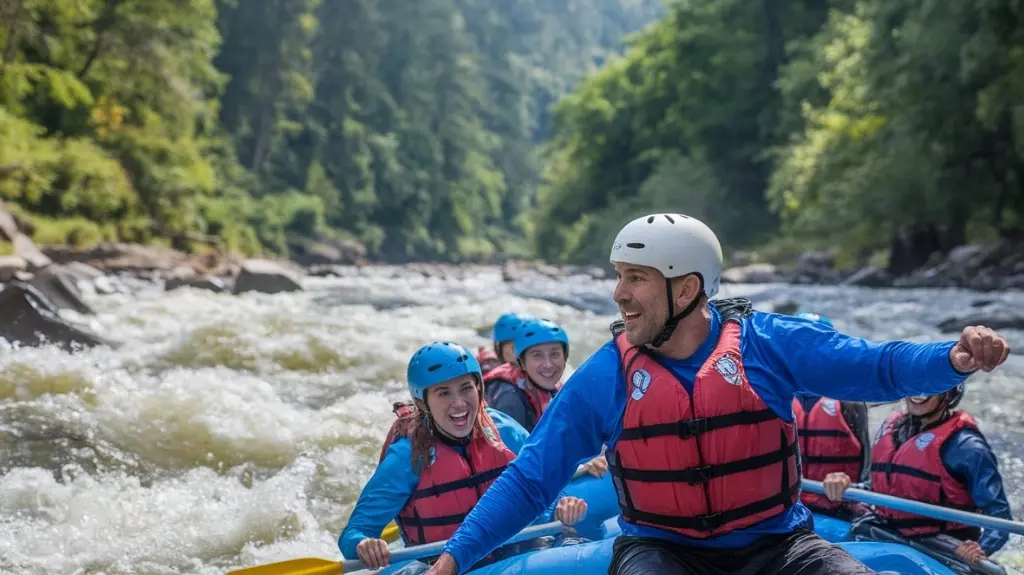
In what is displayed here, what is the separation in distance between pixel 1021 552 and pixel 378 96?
144ft

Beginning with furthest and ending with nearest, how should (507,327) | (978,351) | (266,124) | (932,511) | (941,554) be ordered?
(266,124), (507,327), (941,554), (932,511), (978,351)

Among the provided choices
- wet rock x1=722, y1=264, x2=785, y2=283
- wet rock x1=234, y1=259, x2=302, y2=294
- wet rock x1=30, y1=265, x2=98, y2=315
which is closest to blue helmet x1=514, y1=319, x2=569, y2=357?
wet rock x1=30, y1=265, x2=98, y2=315

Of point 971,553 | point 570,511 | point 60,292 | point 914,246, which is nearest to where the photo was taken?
point 570,511

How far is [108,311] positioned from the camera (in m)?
11.2

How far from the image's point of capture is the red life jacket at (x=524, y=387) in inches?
189

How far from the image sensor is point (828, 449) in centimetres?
461

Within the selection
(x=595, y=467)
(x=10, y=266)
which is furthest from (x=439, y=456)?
(x=10, y=266)

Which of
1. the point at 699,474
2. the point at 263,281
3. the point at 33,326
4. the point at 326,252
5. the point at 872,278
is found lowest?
the point at 699,474

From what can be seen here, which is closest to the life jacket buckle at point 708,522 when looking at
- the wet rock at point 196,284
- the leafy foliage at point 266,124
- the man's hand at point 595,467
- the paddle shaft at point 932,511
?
the paddle shaft at point 932,511

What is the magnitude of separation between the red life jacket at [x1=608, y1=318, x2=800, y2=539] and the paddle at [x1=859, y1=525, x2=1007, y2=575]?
1.79 m

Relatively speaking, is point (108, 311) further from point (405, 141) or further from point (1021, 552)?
point (405, 141)

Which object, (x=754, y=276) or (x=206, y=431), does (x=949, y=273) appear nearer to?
(x=754, y=276)

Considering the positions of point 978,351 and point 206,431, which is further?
point 206,431

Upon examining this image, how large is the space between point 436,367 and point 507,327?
5.62 feet
